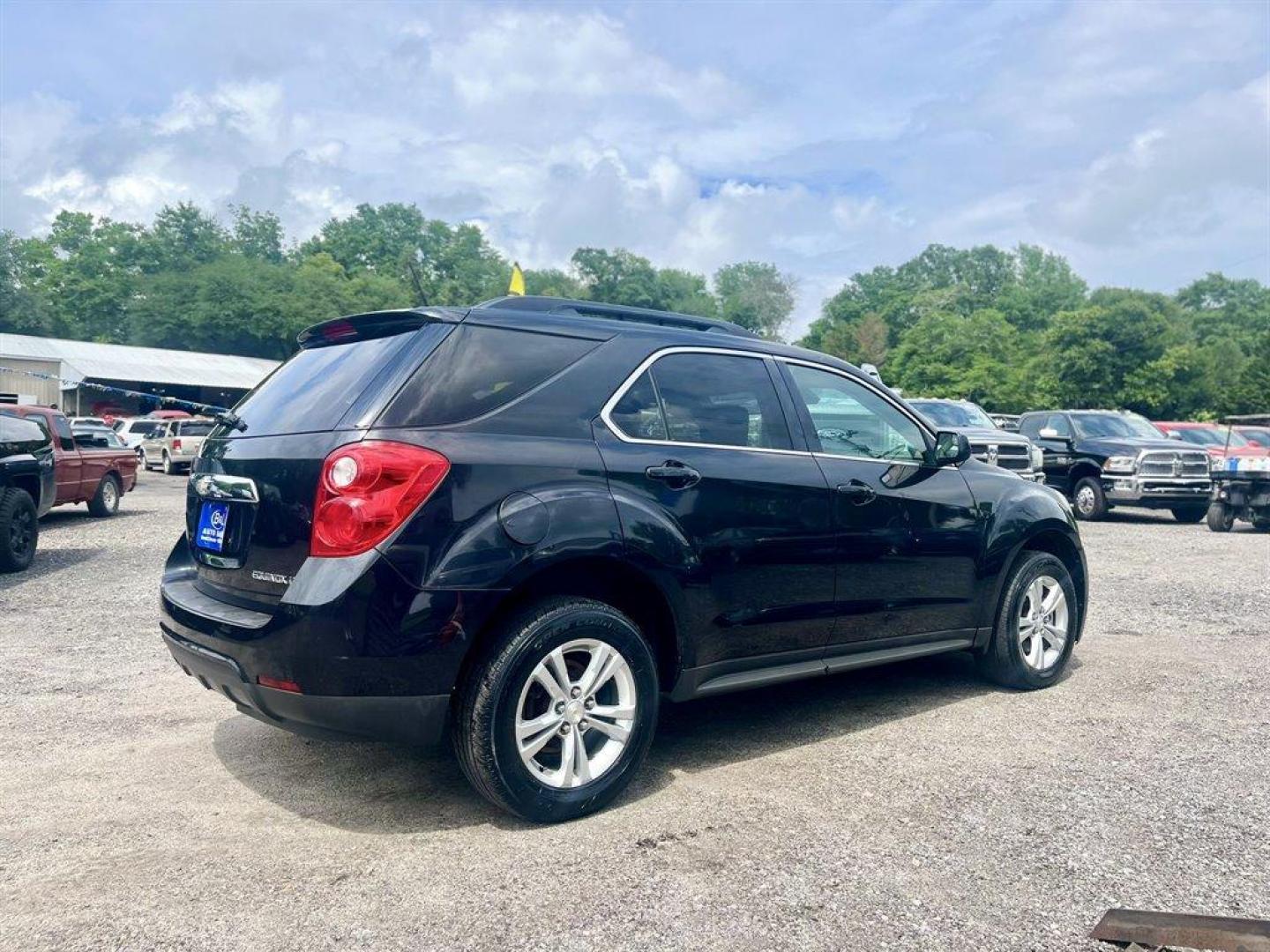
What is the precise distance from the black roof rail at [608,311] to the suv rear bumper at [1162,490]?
12966 millimetres

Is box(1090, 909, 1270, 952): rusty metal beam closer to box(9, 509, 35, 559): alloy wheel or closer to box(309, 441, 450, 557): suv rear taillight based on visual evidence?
box(309, 441, 450, 557): suv rear taillight

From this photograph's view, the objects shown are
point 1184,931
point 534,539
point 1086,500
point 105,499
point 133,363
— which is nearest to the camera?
point 1184,931

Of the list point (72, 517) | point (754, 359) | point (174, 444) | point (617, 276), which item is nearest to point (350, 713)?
point (754, 359)

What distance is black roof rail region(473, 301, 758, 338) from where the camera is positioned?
4.25 meters

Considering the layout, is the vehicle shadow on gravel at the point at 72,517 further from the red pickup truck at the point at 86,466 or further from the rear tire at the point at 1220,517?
the rear tire at the point at 1220,517

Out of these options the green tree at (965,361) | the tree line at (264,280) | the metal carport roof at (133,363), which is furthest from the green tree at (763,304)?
the metal carport roof at (133,363)

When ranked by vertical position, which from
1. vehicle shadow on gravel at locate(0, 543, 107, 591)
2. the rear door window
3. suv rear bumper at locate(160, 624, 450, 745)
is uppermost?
the rear door window

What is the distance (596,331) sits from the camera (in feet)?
13.6

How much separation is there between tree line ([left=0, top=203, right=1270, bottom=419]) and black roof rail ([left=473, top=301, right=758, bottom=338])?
121 ft

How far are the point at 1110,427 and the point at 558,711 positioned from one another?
1612 cm

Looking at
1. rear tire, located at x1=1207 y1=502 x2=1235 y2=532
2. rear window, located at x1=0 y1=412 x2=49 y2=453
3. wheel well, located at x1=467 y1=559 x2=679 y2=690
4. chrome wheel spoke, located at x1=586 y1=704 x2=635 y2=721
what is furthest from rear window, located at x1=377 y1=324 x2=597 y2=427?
rear tire, located at x1=1207 y1=502 x2=1235 y2=532

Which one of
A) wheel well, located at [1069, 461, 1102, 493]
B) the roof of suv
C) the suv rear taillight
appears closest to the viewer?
the suv rear taillight

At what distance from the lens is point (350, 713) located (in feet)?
11.1

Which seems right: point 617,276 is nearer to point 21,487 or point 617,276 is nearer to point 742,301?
point 742,301
